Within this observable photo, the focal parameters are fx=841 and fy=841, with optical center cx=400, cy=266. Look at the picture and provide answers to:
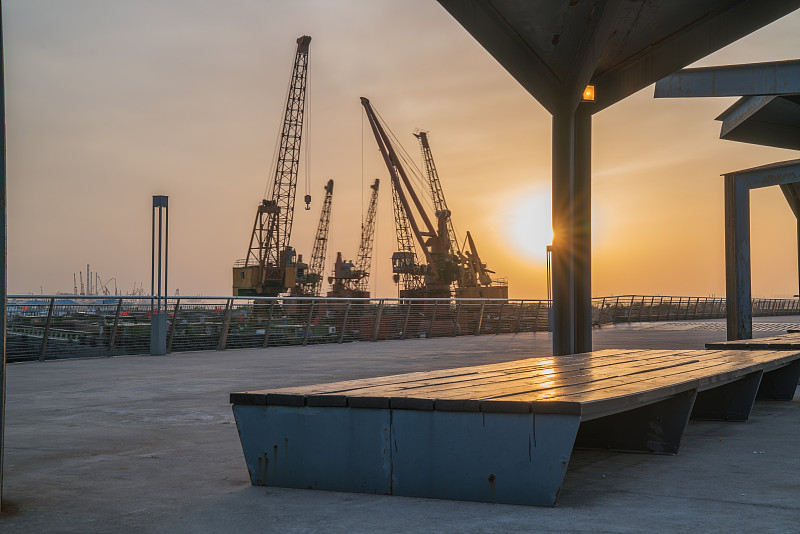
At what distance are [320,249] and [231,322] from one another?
75925 millimetres

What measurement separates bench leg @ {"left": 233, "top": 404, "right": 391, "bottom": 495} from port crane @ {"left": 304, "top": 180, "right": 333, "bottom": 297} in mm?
72874

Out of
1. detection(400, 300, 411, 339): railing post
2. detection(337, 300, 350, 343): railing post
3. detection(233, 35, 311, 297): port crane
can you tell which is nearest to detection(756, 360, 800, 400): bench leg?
detection(337, 300, 350, 343): railing post

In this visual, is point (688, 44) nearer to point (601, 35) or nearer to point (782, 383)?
point (601, 35)

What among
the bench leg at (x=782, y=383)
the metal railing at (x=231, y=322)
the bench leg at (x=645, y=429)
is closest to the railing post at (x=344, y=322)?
the metal railing at (x=231, y=322)

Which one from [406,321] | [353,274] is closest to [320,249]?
[353,274]

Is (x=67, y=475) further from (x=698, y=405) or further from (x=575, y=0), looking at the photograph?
(x=575, y=0)

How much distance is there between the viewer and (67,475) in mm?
3654

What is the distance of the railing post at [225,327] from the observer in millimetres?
14234

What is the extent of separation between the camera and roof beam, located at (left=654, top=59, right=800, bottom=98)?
8.99 m

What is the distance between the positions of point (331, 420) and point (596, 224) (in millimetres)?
5044

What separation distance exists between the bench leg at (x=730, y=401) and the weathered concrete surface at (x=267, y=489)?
0.48 ft

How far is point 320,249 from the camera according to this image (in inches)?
3551

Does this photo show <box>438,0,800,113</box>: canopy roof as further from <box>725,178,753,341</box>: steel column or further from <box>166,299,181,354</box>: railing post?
<box>166,299,181,354</box>: railing post

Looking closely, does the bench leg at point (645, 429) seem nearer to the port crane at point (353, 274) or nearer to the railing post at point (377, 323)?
the railing post at point (377, 323)
